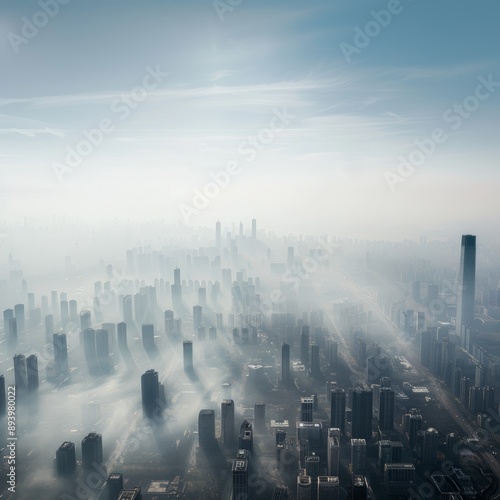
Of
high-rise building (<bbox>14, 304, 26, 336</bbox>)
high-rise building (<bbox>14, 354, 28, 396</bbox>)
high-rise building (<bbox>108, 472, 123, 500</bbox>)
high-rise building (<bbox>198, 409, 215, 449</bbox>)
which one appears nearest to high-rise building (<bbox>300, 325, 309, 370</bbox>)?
high-rise building (<bbox>198, 409, 215, 449</bbox>)

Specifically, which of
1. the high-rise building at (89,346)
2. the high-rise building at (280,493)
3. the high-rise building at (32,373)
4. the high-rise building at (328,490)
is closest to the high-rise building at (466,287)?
the high-rise building at (328,490)

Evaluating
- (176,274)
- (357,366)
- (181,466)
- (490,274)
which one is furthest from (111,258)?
(490,274)

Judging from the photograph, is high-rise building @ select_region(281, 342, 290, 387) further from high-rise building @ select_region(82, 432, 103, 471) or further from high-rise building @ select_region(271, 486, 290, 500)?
high-rise building @ select_region(82, 432, 103, 471)

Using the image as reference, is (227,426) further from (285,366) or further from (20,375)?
(20,375)

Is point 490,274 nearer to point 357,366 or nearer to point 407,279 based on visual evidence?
point 407,279

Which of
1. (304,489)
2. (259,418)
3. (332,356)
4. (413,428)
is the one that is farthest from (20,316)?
(413,428)

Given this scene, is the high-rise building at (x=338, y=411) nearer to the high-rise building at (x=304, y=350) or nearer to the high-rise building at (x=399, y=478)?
the high-rise building at (x=399, y=478)
